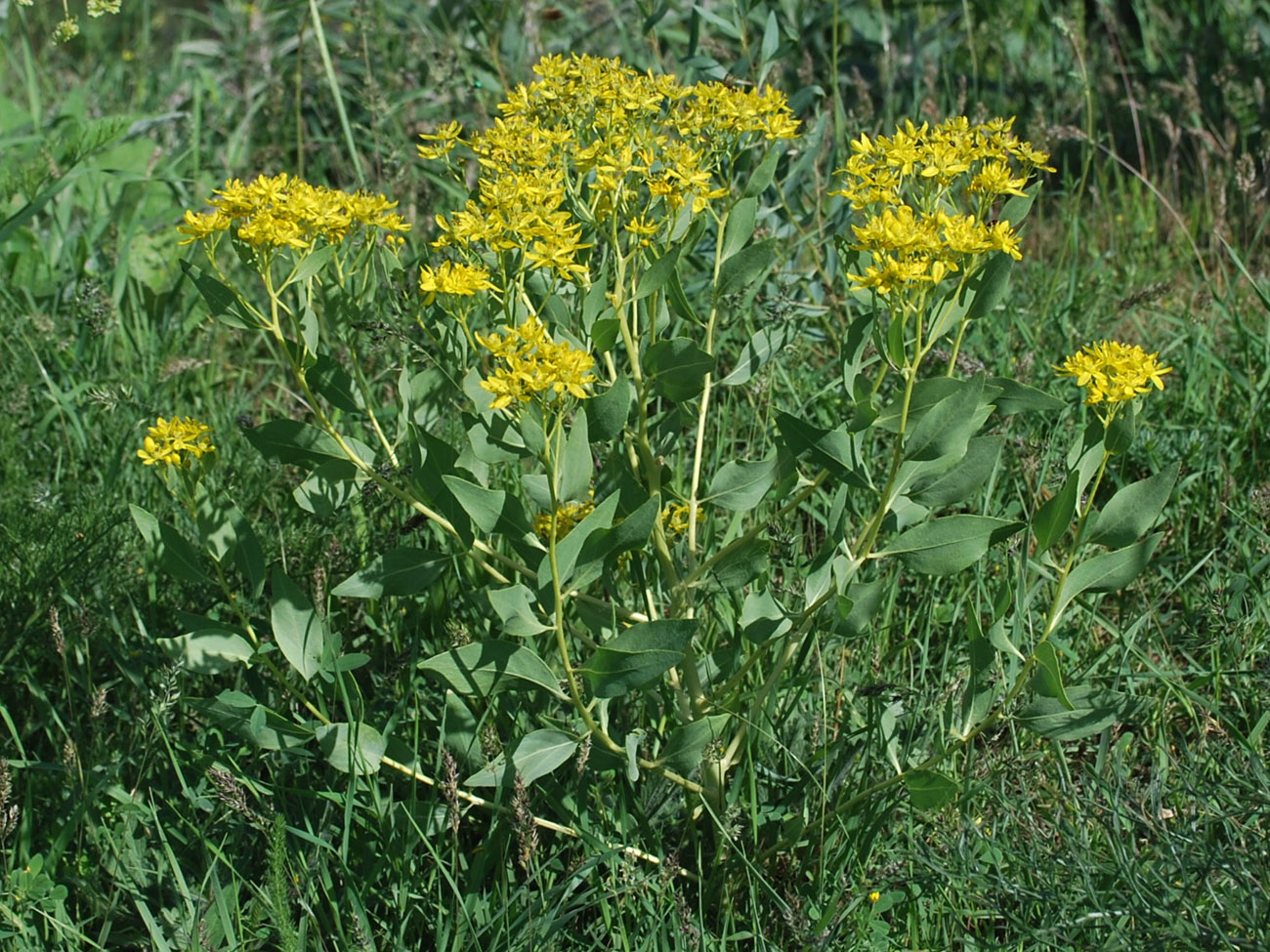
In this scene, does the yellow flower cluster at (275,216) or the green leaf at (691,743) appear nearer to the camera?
the yellow flower cluster at (275,216)

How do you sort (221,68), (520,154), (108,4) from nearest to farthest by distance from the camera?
(520,154) → (108,4) → (221,68)

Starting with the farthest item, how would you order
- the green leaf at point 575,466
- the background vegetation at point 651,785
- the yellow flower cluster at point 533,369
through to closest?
the background vegetation at point 651,785, the green leaf at point 575,466, the yellow flower cluster at point 533,369

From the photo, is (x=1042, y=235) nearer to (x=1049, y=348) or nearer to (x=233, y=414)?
(x=1049, y=348)

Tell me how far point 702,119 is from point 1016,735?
41.1 inches

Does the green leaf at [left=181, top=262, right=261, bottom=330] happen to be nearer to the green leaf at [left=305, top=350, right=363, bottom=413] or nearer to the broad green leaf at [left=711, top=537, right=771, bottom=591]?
the green leaf at [left=305, top=350, right=363, bottom=413]

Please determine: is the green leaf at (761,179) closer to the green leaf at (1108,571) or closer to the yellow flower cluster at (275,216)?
the yellow flower cluster at (275,216)

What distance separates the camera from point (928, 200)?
1.67 m

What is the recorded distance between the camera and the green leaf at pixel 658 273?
165cm

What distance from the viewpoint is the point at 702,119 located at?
1.79 meters

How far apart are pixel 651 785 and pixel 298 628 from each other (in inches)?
22.3

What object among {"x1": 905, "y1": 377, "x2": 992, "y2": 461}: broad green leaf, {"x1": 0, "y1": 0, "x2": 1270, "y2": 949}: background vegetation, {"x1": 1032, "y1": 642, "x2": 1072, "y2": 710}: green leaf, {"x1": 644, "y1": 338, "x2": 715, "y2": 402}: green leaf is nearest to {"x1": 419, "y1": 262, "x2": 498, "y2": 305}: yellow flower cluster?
{"x1": 644, "y1": 338, "x2": 715, "y2": 402}: green leaf

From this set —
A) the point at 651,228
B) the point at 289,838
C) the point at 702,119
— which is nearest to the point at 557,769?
the point at 289,838

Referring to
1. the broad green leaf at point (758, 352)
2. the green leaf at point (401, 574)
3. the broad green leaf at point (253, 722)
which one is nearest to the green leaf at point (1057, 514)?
the broad green leaf at point (758, 352)

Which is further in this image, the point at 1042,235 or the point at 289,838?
the point at 1042,235
